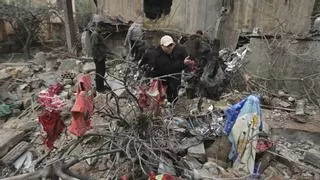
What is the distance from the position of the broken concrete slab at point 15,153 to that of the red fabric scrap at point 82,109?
188 cm

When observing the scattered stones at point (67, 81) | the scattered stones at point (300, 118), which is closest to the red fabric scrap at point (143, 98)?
the scattered stones at point (300, 118)

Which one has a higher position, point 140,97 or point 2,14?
point 2,14

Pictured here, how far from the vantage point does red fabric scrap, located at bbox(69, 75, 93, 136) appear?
3568mm

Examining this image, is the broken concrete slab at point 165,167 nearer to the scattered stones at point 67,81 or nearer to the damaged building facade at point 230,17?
the damaged building facade at point 230,17

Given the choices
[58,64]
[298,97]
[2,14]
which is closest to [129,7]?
[58,64]

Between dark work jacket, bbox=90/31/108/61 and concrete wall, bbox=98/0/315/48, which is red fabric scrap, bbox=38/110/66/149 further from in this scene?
concrete wall, bbox=98/0/315/48

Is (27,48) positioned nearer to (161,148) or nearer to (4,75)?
(4,75)

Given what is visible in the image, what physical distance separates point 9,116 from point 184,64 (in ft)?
12.8

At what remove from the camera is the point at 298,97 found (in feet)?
22.9

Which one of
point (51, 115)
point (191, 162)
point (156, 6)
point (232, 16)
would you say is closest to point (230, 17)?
point (232, 16)

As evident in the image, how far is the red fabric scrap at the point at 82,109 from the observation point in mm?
3568

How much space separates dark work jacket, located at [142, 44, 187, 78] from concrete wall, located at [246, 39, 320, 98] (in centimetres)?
239

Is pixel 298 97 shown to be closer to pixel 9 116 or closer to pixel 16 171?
pixel 16 171

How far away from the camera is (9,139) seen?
520 cm
